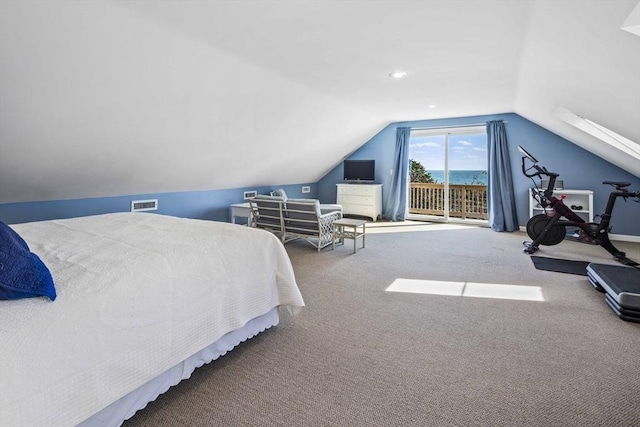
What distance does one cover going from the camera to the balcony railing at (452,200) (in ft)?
23.8

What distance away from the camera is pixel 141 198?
473 centimetres

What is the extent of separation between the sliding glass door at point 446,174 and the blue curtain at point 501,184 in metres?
0.46

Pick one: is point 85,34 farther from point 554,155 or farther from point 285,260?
point 554,155

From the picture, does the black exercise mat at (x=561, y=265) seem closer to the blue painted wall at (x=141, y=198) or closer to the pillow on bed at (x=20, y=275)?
the pillow on bed at (x=20, y=275)

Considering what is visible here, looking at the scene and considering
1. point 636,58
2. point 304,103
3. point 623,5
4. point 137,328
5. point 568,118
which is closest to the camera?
point 137,328

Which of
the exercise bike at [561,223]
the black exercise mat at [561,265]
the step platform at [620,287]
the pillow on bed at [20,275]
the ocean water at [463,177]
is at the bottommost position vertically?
the black exercise mat at [561,265]

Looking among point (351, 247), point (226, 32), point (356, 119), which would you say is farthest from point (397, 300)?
point (356, 119)

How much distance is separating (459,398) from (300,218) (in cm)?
344

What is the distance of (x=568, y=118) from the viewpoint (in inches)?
172

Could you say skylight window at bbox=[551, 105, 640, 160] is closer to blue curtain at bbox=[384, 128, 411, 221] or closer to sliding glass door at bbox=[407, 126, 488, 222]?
sliding glass door at bbox=[407, 126, 488, 222]

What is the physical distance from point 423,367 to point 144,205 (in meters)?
4.37

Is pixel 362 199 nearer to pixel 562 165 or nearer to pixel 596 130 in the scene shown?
pixel 562 165

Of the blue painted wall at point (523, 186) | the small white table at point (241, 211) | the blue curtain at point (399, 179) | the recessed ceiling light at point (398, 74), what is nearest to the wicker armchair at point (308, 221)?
the small white table at point (241, 211)

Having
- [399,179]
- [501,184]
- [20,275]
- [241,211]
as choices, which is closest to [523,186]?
[501,184]
